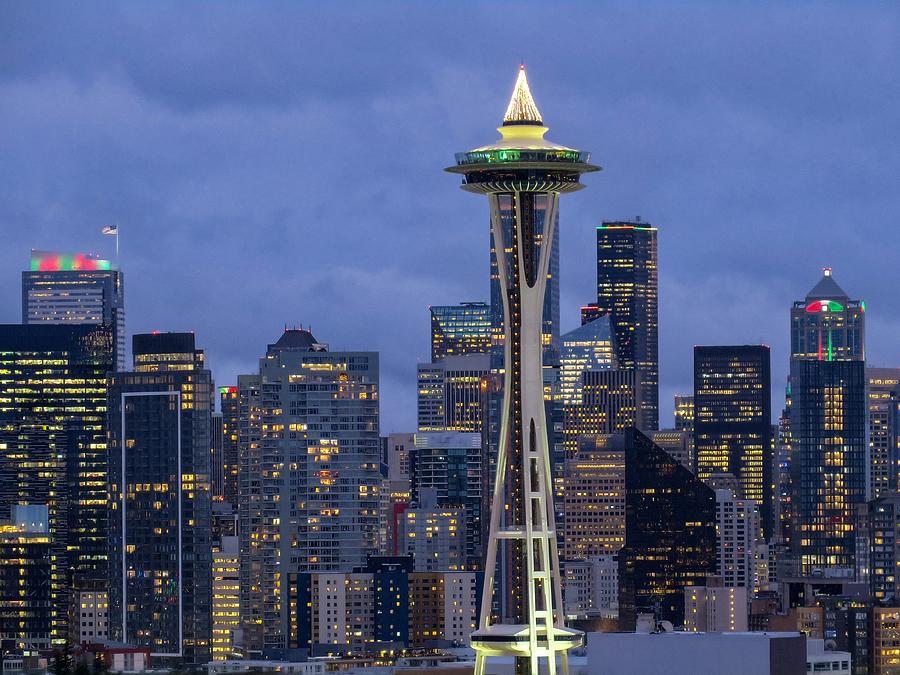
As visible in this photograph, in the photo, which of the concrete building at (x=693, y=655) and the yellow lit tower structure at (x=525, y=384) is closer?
the yellow lit tower structure at (x=525, y=384)

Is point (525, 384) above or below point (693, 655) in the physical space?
above

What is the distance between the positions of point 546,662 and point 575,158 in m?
28.6

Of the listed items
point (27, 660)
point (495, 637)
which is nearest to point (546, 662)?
point (495, 637)

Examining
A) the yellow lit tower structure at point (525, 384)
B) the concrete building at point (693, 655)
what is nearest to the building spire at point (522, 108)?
the yellow lit tower structure at point (525, 384)

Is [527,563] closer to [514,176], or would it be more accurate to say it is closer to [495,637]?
[495,637]

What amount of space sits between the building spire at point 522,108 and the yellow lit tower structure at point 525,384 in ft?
0.25

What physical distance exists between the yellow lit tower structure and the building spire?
8 cm

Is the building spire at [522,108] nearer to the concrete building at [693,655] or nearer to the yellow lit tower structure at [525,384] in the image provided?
the yellow lit tower structure at [525,384]

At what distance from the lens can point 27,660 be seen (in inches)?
7736

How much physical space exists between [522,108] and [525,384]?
18.2 m

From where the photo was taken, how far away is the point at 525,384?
14650 cm

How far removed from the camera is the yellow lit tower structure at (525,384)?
147000mm

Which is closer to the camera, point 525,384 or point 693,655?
point 525,384

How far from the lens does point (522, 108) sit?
157m
